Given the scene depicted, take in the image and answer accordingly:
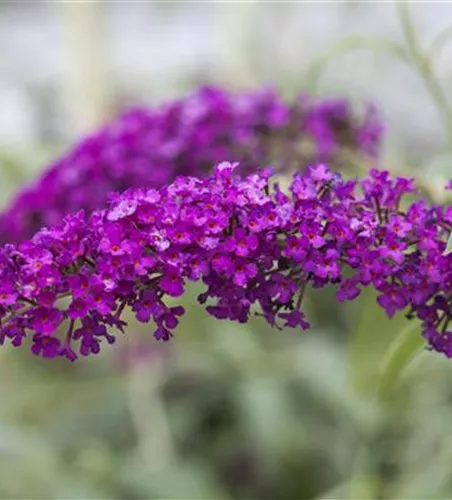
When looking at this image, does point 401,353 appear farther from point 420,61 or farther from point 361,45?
point 361,45

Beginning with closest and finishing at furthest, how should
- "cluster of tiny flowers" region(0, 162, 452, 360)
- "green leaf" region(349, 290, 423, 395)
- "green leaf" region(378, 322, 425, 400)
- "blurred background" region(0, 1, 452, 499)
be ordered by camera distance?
"cluster of tiny flowers" region(0, 162, 452, 360)
"green leaf" region(378, 322, 425, 400)
"green leaf" region(349, 290, 423, 395)
"blurred background" region(0, 1, 452, 499)

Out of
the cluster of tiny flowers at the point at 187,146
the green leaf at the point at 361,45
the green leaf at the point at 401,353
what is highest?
the green leaf at the point at 361,45

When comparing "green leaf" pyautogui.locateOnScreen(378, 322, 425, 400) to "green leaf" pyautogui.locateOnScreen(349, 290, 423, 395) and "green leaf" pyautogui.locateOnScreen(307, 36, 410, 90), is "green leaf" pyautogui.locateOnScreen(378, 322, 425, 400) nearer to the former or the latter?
"green leaf" pyautogui.locateOnScreen(349, 290, 423, 395)

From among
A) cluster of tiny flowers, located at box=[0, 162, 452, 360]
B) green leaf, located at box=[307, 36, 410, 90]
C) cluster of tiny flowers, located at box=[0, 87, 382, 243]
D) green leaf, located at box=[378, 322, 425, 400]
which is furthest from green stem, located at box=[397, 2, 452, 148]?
cluster of tiny flowers, located at box=[0, 162, 452, 360]

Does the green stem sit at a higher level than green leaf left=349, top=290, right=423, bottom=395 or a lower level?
higher

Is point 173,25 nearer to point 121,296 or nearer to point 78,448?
point 78,448

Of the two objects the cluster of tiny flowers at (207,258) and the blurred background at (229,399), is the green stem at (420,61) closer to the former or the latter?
the blurred background at (229,399)

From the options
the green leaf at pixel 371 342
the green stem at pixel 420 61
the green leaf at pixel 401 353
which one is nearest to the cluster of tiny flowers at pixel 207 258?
the green leaf at pixel 401 353
